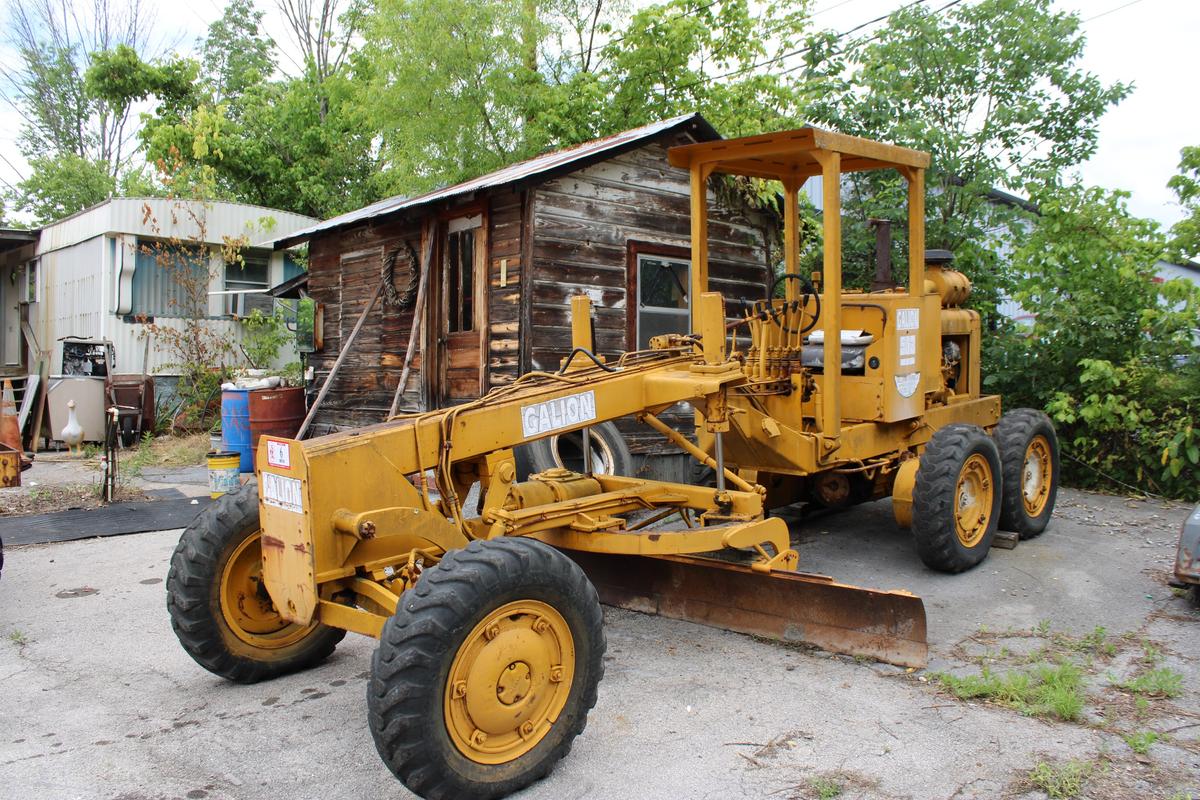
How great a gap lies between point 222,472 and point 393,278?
3.24 m

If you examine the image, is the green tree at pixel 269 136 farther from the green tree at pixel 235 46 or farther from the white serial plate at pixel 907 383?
the white serial plate at pixel 907 383

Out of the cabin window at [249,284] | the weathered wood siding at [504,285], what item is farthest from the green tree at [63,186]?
the weathered wood siding at [504,285]

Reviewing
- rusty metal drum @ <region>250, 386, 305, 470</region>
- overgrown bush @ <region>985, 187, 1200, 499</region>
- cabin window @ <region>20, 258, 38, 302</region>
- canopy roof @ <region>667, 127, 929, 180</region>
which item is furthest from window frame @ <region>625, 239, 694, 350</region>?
cabin window @ <region>20, 258, 38, 302</region>

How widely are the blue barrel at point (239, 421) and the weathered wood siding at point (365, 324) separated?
1118mm

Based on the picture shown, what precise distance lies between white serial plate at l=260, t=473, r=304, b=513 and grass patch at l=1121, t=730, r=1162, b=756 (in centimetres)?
347

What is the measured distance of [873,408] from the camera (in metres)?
6.48

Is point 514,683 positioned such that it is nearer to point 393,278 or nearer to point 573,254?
point 573,254

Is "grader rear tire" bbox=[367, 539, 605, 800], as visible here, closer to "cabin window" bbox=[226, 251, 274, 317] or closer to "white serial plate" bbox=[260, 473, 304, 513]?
"white serial plate" bbox=[260, 473, 304, 513]

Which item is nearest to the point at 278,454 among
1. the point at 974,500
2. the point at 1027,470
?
the point at 974,500

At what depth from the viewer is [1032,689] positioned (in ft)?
14.1

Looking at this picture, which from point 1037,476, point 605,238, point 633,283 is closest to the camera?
point 1037,476

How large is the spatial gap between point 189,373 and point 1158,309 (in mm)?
14770

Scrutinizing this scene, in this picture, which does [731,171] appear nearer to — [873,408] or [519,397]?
[873,408]

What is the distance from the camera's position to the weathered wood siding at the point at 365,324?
451 inches
